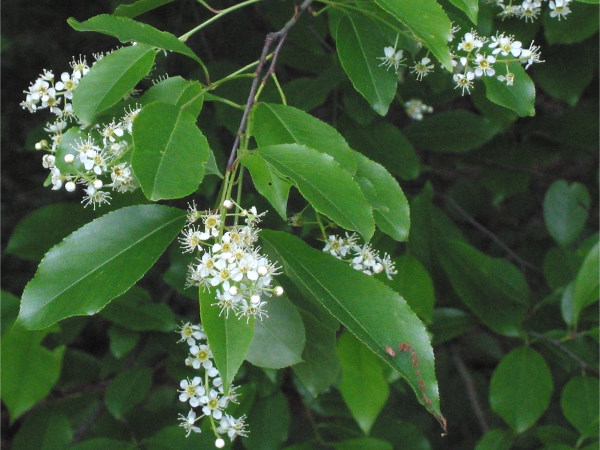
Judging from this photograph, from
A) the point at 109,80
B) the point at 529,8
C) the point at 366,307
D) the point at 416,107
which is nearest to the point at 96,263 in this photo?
the point at 109,80

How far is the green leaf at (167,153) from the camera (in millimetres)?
846

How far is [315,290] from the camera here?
36.8 inches

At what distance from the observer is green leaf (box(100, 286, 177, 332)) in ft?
5.33

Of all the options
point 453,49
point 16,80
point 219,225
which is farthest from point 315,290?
point 16,80

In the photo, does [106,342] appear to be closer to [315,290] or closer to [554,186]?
[554,186]

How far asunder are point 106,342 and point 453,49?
191cm

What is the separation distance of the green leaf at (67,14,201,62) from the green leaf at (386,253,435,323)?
71cm

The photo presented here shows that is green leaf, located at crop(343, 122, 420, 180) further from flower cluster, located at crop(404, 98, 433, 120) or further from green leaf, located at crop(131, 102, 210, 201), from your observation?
green leaf, located at crop(131, 102, 210, 201)

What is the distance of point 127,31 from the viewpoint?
39.1 inches

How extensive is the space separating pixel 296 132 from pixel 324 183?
6.6 inches

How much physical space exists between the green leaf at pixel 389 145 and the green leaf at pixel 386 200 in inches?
25.3

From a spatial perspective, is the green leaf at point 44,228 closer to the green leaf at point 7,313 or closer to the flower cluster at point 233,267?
the green leaf at point 7,313

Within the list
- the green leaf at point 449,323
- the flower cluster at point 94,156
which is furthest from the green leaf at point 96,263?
the green leaf at point 449,323

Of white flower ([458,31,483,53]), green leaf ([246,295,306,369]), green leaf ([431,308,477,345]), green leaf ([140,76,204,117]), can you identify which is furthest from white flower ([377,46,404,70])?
green leaf ([431,308,477,345])
